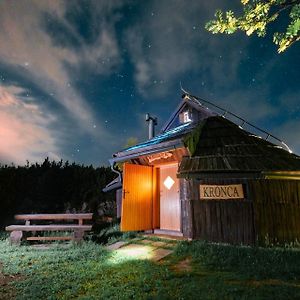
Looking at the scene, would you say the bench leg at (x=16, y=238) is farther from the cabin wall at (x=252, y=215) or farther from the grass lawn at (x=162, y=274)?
the cabin wall at (x=252, y=215)

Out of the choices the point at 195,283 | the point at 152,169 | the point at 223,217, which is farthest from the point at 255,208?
the point at 152,169

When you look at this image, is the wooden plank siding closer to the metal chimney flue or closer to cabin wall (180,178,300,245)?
cabin wall (180,178,300,245)

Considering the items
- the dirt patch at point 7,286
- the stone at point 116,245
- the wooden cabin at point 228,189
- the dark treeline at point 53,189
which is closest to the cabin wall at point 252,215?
the wooden cabin at point 228,189

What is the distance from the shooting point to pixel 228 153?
29.6ft

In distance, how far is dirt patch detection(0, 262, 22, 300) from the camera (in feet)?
16.8

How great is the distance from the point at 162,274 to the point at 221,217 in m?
3.33

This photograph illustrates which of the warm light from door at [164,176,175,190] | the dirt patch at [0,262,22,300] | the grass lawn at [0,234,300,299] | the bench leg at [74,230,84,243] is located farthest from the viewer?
the warm light from door at [164,176,175,190]

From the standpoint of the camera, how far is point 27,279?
6.06 meters

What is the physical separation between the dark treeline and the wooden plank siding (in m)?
10.6

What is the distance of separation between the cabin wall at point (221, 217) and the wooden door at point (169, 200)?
1.36 metres

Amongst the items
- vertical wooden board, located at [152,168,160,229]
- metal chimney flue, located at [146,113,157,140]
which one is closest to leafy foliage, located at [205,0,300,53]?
vertical wooden board, located at [152,168,160,229]

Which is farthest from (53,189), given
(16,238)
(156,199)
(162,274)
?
(162,274)

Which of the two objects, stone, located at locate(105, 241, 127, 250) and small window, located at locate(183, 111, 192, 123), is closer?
stone, located at locate(105, 241, 127, 250)

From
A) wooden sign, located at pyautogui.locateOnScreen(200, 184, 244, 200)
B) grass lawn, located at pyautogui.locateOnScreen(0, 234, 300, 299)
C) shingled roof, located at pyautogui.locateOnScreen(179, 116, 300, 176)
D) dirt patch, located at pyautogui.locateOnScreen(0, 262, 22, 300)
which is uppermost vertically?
shingled roof, located at pyautogui.locateOnScreen(179, 116, 300, 176)
